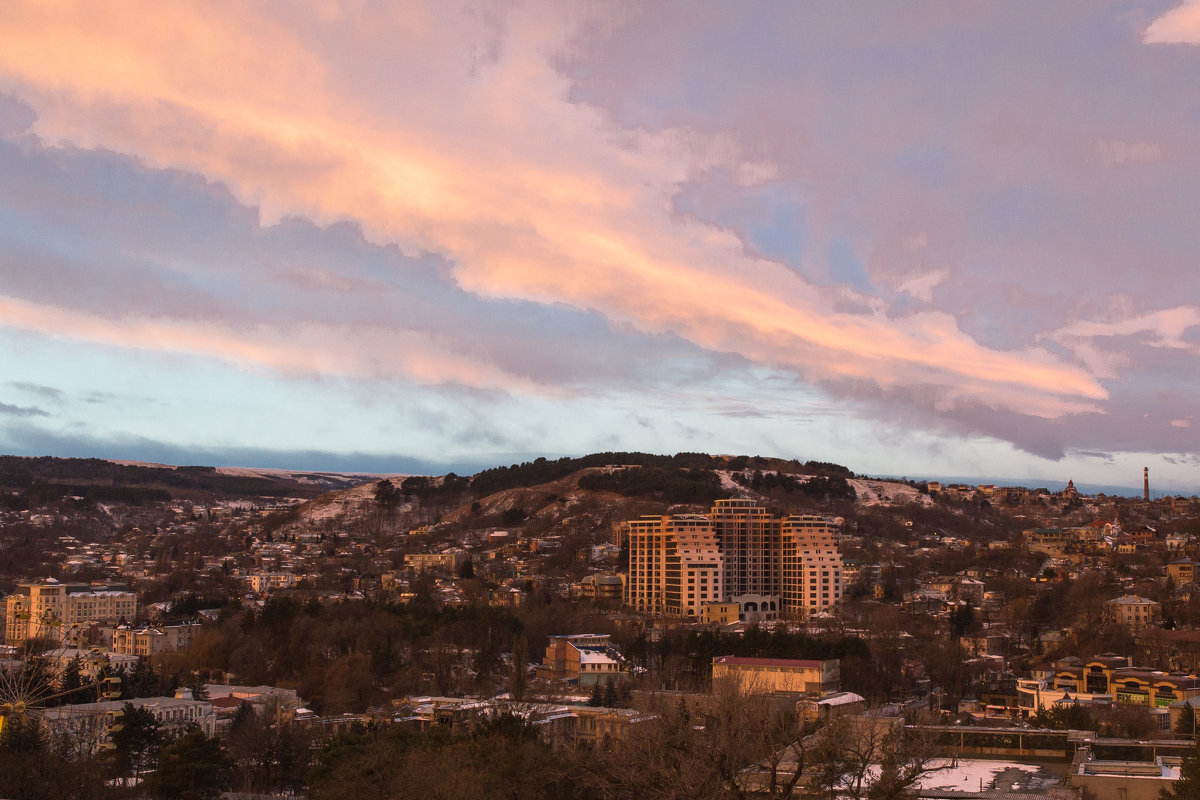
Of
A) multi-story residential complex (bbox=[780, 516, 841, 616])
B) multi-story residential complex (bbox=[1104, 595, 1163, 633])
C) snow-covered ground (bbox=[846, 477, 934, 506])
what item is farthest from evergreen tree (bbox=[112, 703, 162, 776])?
snow-covered ground (bbox=[846, 477, 934, 506])

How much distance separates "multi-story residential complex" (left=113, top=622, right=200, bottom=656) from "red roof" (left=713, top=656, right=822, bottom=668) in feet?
65.8

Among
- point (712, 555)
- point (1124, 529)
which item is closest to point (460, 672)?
point (712, 555)

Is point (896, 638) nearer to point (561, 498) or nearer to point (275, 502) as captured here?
point (561, 498)

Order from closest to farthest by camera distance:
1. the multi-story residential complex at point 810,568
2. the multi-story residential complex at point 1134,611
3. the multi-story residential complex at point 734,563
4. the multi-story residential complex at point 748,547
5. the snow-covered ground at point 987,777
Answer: the snow-covered ground at point 987,777 < the multi-story residential complex at point 1134,611 < the multi-story residential complex at point 734,563 < the multi-story residential complex at point 810,568 < the multi-story residential complex at point 748,547

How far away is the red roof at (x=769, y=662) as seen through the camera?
34719mm

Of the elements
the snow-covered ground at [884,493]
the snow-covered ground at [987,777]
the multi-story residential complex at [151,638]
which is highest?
the snow-covered ground at [884,493]

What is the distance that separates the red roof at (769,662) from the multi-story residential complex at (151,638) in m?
20.1

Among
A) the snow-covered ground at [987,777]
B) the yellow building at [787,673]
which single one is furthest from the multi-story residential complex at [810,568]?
the snow-covered ground at [987,777]

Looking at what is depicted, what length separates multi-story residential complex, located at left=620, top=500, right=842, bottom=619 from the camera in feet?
186

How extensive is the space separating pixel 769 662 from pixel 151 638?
77.2 ft

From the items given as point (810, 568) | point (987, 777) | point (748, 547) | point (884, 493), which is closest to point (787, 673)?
point (987, 777)

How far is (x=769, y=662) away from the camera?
35.1 m

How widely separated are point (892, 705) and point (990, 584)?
86.1 feet

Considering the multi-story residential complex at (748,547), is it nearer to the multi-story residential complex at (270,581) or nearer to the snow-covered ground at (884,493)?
the multi-story residential complex at (270,581)
